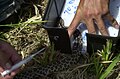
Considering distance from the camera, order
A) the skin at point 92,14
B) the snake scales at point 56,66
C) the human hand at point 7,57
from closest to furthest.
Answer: the human hand at point 7,57
the skin at point 92,14
the snake scales at point 56,66

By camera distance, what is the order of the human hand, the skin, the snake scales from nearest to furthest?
the human hand → the skin → the snake scales

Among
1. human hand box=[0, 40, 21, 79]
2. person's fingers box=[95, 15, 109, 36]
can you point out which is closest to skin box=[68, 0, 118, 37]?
person's fingers box=[95, 15, 109, 36]

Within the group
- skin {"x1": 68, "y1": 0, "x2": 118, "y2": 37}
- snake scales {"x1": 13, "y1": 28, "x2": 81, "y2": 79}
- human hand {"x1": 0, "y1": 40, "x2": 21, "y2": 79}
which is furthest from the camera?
snake scales {"x1": 13, "y1": 28, "x2": 81, "y2": 79}

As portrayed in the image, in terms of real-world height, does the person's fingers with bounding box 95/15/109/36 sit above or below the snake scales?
above

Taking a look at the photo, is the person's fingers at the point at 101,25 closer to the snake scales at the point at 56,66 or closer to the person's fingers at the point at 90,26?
the person's fingers at the point at 90,26

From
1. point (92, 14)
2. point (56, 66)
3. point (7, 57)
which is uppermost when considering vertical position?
point (92, 14)

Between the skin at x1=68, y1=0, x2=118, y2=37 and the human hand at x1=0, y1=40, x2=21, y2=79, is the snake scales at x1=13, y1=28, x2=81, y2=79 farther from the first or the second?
the human hand at x1=0, y1=40, x2=21, y2=79

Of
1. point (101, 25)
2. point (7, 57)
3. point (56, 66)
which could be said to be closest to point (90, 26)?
point (101, 25)

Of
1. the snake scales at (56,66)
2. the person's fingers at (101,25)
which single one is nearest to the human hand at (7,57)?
the snake scales at (56,66)

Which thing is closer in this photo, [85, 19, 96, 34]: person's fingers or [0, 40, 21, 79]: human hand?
[0, 40, 21, 79]: human hand

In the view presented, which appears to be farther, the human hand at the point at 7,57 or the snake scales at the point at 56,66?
the snake scales at the point at 56,66

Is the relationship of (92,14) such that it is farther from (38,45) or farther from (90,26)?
(38,45)

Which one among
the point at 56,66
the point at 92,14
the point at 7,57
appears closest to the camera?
the point at 7,57

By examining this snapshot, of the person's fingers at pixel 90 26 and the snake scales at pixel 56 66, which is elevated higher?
the person's fingers at pixel 90 26
